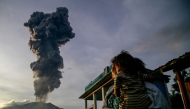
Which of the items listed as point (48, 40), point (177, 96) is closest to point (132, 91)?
point (177, 96)

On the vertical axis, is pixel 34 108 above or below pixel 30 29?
below

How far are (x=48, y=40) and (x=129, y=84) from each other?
2335 inches

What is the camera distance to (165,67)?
601 centimetres

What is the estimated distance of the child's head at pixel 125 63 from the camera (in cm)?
207

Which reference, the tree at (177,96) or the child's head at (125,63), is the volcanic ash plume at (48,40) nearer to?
the tree at (177,96)

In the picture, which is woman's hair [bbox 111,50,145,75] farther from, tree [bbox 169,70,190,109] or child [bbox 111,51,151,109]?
tree [bbox 169,70,190,109]

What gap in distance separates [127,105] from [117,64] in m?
0.67

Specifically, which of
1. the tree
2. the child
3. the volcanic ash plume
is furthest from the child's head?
the volcanic ash plume

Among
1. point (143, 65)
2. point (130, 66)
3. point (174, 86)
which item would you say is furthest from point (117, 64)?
point (174, 86)

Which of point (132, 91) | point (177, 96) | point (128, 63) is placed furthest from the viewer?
point (177, 96)

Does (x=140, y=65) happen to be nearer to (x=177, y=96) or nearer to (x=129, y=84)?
(x=129, y=84)

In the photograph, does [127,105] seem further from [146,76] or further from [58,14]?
[58,14]

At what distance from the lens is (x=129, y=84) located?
1964 mm

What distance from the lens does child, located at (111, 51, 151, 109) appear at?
181cm
